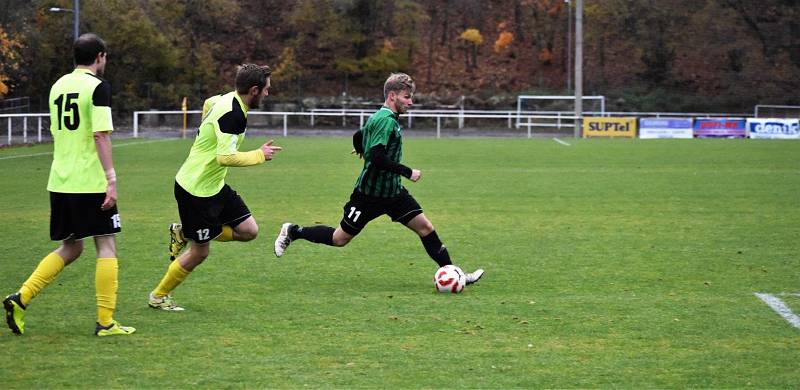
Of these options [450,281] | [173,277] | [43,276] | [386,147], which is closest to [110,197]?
[43,276]

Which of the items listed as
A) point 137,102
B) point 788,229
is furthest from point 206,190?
point 137,102

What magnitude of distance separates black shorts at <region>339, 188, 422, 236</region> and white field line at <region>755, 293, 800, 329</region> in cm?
279

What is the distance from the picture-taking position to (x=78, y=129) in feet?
21.6

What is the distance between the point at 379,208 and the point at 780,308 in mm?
3182

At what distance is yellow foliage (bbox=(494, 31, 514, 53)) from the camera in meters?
57.2

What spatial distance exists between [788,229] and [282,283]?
6.76 m

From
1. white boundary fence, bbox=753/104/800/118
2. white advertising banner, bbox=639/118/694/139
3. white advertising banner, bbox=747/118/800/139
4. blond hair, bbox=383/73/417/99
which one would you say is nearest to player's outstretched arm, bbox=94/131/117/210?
blond hair, bbox=383/73/417/99

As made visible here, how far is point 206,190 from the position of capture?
748 centimetres

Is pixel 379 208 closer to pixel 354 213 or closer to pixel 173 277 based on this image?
pixel 354 213

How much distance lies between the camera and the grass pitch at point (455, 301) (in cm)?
600

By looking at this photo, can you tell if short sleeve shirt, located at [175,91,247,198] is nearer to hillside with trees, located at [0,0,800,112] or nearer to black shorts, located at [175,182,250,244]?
black shorts, located at [175,182,250,244]

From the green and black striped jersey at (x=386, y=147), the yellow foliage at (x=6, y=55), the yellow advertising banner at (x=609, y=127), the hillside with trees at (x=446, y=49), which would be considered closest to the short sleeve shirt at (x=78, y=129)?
the green and black striped jersey at (x=386, y=147)

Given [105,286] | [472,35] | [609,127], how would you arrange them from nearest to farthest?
[105,286] → [609,127] → [472,35]

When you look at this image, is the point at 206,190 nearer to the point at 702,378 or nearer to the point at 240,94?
the point at 240,94
